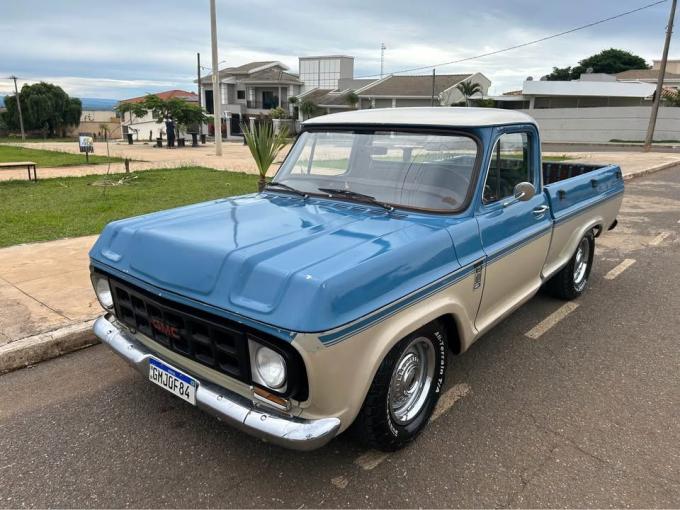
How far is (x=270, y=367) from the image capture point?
2248 millimetres

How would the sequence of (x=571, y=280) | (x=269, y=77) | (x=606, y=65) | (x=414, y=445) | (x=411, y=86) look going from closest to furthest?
1. (x=414, y=445)
2. (x=571, y=280)
3. (x=411, y=86)
4. (x=269, y=77)
5. (x=606, y=65)

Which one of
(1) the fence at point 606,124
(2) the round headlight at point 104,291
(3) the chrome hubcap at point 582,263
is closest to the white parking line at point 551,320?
(3) the chrome hubcap at point 582,263

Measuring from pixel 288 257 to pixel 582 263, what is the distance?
4028mm

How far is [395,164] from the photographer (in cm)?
343

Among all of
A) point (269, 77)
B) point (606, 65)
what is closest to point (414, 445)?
point (269, 77)

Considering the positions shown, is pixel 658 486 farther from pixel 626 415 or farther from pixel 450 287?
pixel 450 287

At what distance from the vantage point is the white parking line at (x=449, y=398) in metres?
3.19

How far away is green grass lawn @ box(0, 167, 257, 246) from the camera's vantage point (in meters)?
7.37

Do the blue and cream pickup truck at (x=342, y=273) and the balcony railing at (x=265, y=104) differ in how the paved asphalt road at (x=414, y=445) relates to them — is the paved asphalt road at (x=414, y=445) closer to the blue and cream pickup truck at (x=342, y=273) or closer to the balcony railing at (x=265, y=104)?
the blue and cream pickup truck at (x=342, y=273)

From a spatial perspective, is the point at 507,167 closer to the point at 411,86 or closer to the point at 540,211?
the point at 540,211

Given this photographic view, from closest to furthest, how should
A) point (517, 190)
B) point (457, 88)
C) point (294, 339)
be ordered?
point (294, 339) < point (517, 190) < point (457, 88)

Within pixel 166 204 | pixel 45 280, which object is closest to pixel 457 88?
pixel 166 204

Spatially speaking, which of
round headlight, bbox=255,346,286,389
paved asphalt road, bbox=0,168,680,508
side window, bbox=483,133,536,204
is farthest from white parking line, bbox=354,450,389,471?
side window, bbox=483,133,536,204

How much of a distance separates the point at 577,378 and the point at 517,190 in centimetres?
144
